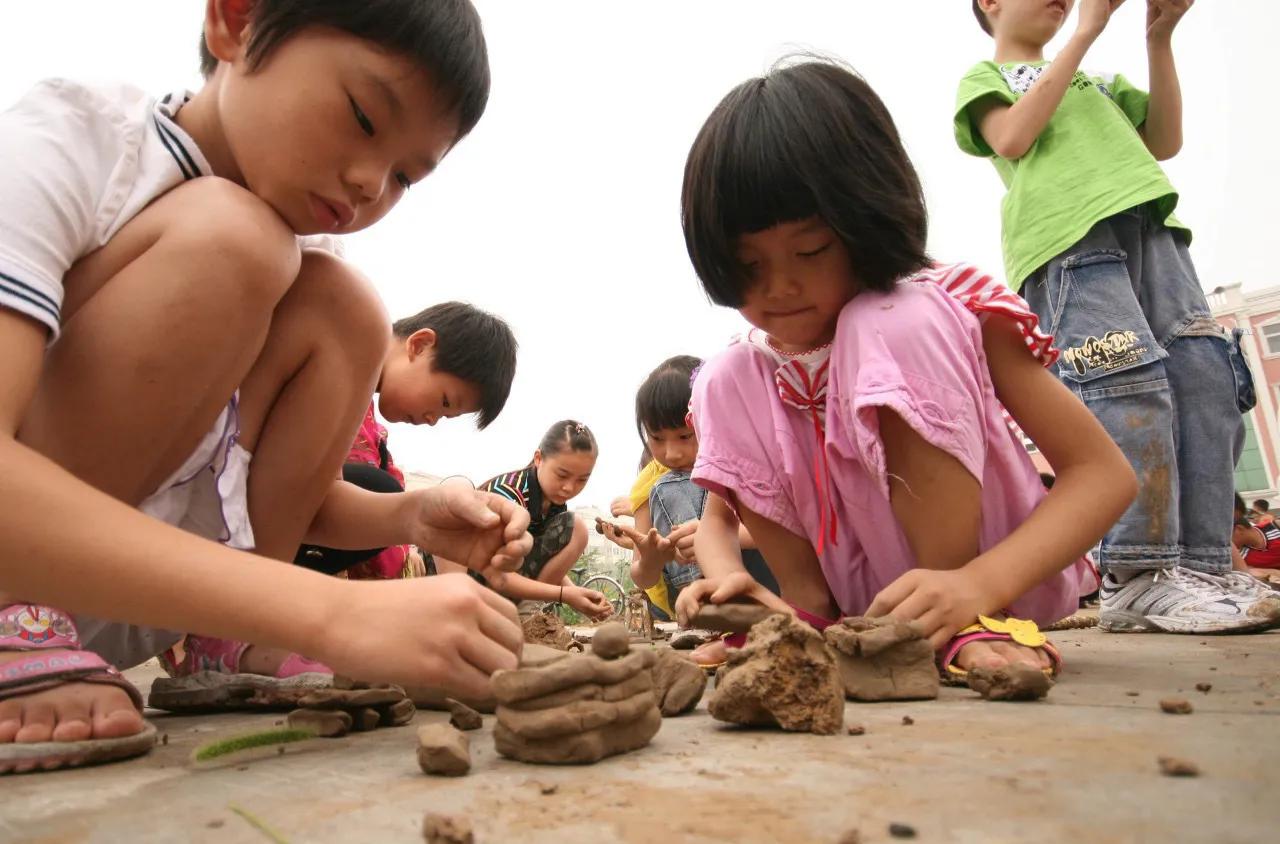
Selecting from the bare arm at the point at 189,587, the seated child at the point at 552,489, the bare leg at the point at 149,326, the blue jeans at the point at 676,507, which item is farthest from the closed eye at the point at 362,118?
the seated child at the point at 552,489

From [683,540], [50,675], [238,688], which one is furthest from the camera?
[683,540]

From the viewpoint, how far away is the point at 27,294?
120 centimetres

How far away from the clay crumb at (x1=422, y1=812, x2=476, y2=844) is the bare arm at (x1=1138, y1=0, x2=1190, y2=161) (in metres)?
3.24

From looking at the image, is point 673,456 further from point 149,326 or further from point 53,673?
point 53,673

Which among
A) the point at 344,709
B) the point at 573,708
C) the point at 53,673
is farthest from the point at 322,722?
the point at 573,708

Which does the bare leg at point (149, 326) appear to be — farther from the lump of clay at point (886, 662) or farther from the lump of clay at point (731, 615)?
the lump of clay at point (886, 662)

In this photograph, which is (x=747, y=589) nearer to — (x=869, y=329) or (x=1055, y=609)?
(x=869, y=329)

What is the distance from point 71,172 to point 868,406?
5.03 ft

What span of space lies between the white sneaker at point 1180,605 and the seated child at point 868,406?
0.45 metres

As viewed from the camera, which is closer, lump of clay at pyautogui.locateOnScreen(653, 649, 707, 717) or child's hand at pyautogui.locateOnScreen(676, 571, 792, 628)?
lump of clay at pyautogui.locateOnScreen(653, 649, 707, 717)

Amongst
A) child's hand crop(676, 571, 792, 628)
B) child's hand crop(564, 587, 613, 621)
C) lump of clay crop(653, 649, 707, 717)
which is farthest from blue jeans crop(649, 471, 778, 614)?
lump of clay crop(653, 649, 707, 717)

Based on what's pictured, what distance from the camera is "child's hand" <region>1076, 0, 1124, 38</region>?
257cm

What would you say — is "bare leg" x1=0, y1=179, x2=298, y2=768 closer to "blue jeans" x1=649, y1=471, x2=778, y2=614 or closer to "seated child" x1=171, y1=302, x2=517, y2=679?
"seated child" x1=171, y1=302, x2=517, y2=679

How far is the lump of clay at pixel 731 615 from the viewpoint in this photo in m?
1.80
